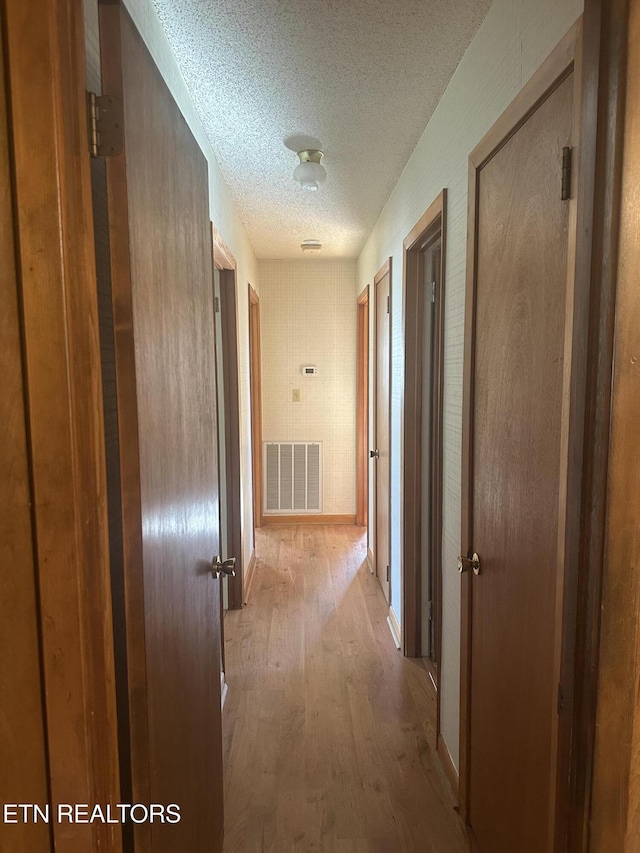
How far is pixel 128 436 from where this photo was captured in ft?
2.99

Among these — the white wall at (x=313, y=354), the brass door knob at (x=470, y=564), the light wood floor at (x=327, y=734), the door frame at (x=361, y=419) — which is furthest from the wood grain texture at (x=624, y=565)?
the white wall at (x=313, y=354)

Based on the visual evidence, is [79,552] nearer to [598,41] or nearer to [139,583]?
[139,583]

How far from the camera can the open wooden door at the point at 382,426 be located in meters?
3.15

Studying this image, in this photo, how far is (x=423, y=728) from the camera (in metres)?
2.16

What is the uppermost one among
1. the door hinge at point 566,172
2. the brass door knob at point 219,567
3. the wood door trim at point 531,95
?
the wood door trim at point 531,95

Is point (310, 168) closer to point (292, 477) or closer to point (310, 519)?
point (292, 477)

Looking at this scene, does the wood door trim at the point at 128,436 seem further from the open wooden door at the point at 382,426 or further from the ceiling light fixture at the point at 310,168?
the open wooden door at the point at 382,426

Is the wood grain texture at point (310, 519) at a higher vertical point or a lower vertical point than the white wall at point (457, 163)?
lower

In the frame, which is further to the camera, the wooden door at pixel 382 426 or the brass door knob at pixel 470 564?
the wooden door at pixel 382 426

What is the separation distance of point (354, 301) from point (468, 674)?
378 cm

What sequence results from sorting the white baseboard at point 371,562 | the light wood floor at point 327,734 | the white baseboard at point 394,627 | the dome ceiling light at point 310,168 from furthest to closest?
1. the white baseboard at point 371,562
2. the white baseboard at point 394,627
3. the dome ceiling light at point 310,168
4. the light wood floor at point 327,734

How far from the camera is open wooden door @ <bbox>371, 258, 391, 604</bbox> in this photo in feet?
10.3

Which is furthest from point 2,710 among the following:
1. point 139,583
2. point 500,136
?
point 500,136

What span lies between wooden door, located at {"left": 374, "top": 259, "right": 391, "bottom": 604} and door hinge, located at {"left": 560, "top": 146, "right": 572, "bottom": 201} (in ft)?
6.71
